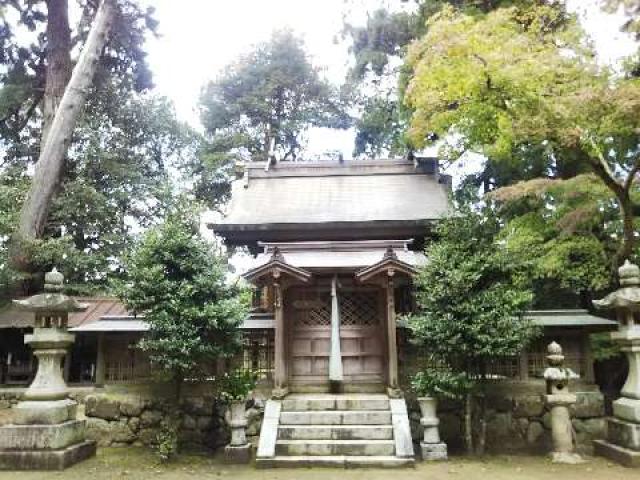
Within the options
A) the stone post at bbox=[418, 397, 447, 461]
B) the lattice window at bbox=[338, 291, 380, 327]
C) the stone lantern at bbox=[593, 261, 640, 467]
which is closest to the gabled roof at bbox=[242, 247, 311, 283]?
the lattice window at bbox=[338, 291, 380, 327]

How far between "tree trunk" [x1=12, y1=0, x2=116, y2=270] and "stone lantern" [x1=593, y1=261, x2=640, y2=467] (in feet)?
53.4

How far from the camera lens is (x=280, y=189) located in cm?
1355

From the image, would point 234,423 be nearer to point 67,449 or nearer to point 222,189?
point 67,449

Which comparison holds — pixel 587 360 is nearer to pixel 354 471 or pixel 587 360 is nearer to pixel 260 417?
pixel 354 471

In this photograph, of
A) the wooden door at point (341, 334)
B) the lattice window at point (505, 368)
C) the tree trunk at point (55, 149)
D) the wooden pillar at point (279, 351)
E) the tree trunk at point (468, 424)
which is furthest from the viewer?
the tree trunk at point (55, 149)

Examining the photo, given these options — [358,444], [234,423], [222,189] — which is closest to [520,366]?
[358,444]

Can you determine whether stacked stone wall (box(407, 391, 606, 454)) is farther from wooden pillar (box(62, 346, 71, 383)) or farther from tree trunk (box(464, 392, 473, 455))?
wooden pillar (box(62, 346, 71, 383))

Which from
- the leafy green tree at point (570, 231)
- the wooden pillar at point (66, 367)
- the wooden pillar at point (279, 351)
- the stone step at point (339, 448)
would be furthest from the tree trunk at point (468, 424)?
the wooden pillar at point (66, 367)

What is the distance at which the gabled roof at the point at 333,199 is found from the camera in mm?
11383

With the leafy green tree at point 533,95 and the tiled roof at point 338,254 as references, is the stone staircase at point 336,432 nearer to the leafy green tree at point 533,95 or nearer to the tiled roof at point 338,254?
the tiled roof at point 338,254

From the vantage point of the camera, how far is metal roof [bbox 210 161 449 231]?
11.6 metres

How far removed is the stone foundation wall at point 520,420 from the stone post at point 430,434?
0.95 metres

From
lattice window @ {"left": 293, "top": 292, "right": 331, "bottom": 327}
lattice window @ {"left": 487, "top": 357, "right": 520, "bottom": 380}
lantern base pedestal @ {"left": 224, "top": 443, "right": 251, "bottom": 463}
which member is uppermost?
lattice window @ {"left": 293, "top": 292, "right": 331, "bottom": 327}

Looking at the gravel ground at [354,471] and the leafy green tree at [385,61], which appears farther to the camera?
the leafy green tree at [385,61]
